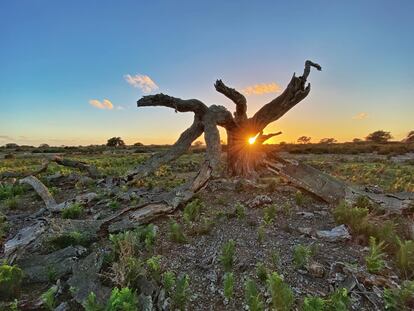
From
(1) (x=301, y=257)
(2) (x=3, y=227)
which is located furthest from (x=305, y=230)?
(2) (x=3, y=227)

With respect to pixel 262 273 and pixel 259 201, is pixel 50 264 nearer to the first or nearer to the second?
pixel 262 273

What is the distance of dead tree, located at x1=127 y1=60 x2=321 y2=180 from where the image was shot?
1154cm

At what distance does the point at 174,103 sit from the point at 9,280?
800 cm

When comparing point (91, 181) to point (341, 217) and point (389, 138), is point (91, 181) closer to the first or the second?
point (341, 217)

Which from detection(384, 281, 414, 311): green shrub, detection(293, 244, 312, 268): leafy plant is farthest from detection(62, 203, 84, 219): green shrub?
detection(384, 281, 414, 311): green shrub

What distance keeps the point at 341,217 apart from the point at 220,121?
226 inches

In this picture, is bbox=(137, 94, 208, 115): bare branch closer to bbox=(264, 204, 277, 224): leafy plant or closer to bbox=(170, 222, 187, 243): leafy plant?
bbox=(264, 204, 277, 224): leafy plant

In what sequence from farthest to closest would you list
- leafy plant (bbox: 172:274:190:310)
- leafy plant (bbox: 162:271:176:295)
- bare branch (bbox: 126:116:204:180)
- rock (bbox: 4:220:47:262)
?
bare branch (bbox: 126:116:204:180), rock (bbox: 4:220:47:262), leafy plant (bbox: 162:271:176:295), leafy plant (bbox: 172:274:190:310)

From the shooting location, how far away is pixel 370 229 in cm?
698

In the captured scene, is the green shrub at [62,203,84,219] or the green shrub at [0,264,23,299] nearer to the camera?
the green shrub at [0,264,23,299]

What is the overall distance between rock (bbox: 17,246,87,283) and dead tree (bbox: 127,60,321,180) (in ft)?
19.1

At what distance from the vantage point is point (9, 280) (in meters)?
5.12

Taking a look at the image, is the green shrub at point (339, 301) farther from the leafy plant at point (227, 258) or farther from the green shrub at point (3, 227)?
the green shrub at point (3, 227)

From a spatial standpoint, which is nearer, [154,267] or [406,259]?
[154,267]
